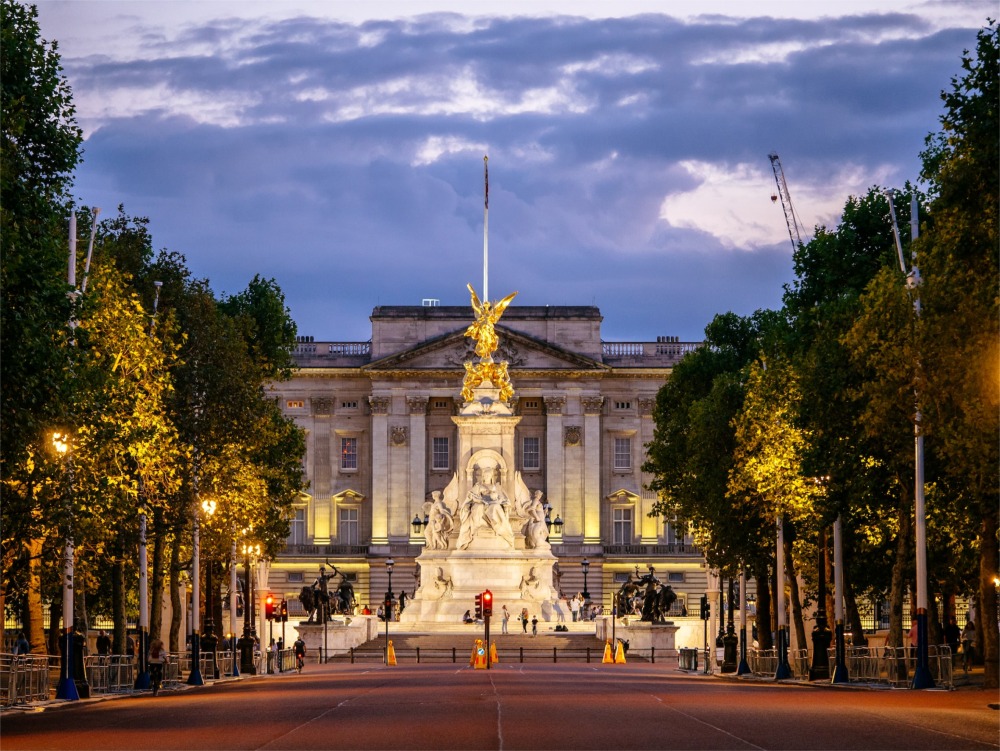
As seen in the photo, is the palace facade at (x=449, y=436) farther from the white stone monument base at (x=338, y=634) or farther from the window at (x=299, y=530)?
the white stone monument base at (x=338, y=634)

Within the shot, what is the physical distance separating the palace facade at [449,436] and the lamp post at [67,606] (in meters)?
108

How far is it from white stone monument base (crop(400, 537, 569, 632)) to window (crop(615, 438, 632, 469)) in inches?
2216

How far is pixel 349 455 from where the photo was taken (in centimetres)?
16475

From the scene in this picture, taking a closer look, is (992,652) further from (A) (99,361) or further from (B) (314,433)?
(B) (314,433)

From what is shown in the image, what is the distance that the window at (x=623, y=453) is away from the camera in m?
164

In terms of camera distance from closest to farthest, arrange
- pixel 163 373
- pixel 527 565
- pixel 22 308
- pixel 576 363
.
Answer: pixel 22 308 → pixel 163 373 → pixel 527 565 → pixel 576 363

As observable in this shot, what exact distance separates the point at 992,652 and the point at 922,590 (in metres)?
2.81

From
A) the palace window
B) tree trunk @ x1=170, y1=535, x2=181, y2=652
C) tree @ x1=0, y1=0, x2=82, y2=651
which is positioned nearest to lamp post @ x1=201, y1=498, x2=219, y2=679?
tree trunk @ x1=170, y1=535, x2=181, y2=652

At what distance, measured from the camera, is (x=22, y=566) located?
54375 mm

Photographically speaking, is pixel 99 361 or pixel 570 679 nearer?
pixel 99 361

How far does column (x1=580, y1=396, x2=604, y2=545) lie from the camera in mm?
161250

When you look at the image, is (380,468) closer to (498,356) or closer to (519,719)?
(498,356)

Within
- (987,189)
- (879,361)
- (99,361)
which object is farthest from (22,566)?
(987,189)

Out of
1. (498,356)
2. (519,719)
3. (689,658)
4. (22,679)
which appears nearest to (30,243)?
(22,679)
